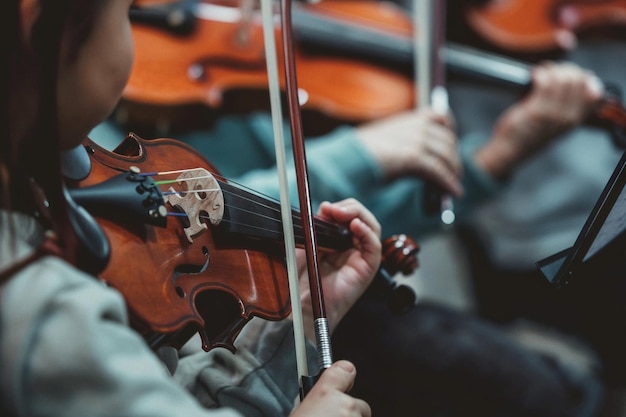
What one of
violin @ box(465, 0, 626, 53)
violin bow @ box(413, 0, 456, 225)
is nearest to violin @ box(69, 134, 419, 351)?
violin bow @ box(413, 0, 456, 225)

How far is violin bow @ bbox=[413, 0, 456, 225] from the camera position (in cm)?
109

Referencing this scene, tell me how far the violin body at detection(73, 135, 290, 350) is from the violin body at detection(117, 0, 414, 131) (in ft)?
1.44

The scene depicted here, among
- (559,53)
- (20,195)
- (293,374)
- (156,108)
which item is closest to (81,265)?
(20,195)

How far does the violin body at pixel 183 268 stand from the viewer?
0.43 m

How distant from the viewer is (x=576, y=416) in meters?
0.84

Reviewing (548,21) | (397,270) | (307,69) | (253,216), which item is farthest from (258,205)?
(548,21)

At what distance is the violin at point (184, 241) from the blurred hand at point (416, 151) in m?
0.44

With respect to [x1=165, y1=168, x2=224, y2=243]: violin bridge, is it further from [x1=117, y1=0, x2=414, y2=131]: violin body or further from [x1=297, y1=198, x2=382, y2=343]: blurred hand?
[x1=117, y1=0, x2=414, y2=131]: violin body

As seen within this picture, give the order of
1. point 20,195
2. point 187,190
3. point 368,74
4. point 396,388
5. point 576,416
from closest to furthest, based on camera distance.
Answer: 1. point 20,195
2. point 187,190
3. point 396,388
4. point 576,416
5. point 368,74

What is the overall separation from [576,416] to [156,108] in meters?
0.64

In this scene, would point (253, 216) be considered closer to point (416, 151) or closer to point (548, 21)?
point (416, 151)

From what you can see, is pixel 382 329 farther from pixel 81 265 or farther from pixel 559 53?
pixel 559 53

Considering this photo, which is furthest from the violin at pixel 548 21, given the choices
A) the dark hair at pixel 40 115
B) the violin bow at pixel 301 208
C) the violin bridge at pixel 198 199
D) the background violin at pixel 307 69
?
the dark hair at pixel 40 115

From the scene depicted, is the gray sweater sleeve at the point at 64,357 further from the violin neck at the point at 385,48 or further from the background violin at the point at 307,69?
the violin neck at the point at 385,48
